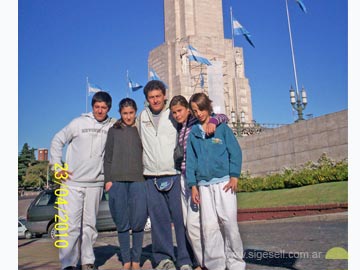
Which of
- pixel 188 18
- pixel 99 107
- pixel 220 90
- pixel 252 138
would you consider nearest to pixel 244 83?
pixel 188 18

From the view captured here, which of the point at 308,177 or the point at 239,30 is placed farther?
the point at 239,30

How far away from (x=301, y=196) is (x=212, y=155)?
7.89m

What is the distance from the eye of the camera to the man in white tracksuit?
13.7ft

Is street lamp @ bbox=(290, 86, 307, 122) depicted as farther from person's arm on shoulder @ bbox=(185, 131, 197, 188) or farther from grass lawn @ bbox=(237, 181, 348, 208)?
person's arm on shoulder @ bbox=(185, 131, 197, 188)

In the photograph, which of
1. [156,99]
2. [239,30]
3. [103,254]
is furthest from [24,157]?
[239,30]

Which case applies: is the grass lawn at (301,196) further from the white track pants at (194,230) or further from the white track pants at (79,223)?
the white track pants at (79,223)

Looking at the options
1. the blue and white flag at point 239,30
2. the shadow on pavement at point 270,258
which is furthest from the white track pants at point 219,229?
the blue and white flag at point 239,30

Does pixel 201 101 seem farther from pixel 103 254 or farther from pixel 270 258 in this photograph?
pixel 103 254

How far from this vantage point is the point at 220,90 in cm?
2486

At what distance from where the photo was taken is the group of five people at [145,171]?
13.0 feet

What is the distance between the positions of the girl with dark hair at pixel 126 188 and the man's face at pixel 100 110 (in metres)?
0.24

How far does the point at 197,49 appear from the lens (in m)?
34.4

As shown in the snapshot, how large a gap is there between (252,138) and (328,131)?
5.24 m
